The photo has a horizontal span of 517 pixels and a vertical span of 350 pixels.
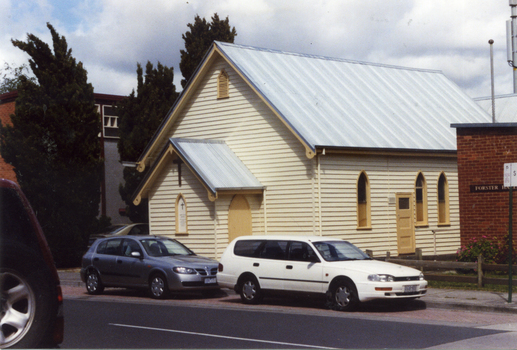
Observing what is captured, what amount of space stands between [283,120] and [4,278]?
60.2 ft

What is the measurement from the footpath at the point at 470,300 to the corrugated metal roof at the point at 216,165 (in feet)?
28.7

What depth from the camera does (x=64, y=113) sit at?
2991 cm

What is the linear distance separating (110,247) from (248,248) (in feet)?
16.6

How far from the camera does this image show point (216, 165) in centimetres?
2534

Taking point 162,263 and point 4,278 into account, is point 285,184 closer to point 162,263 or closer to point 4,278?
point 162,263

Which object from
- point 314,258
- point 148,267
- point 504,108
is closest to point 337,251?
point 314,258

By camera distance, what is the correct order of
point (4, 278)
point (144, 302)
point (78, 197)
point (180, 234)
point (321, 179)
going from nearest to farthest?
point (4, 278), point (144, 302), point (321, 179), point (180, 234), point (78, 197)

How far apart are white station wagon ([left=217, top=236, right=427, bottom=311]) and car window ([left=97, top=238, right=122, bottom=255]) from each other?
13.1 feet

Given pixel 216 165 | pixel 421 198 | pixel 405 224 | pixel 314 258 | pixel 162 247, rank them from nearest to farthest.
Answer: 1. pixel 314 258
2. pixel 162 247
3. pixel 216 165
4. pixel 405 224
5. pixel 421 198

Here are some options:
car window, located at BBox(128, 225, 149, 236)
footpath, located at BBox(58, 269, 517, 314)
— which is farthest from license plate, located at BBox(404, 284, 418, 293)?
car window, located at BBox(128, 225, 149, 236)

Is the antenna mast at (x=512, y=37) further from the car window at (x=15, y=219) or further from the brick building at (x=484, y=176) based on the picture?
the car window at (x=15, y=219)

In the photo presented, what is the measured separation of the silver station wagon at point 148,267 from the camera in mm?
18406

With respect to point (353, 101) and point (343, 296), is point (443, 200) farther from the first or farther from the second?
point (343, 296)

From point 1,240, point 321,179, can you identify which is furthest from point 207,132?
point 1,240
